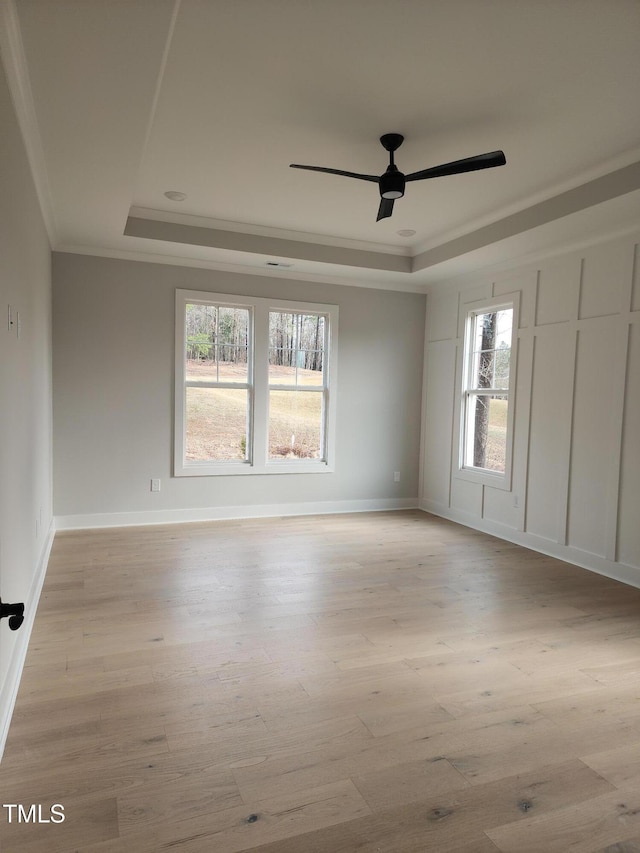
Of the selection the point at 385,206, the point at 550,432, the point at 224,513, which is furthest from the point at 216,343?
the point at 550,432

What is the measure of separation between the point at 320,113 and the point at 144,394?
3.16 metres

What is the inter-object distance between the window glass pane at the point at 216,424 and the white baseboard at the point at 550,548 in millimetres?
2355

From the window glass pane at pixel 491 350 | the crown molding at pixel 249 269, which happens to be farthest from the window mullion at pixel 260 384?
the window glass pane at pixel 491 350

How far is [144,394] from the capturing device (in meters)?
5.27

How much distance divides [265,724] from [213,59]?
2878mm

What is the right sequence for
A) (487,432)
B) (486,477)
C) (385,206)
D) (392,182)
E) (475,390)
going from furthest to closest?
1. (475,390)
2. (487,432)
3. (486,477)
4. (385,206)
5. (392,182)

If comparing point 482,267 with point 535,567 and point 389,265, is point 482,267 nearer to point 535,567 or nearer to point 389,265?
point 389,265

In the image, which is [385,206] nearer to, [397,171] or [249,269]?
[397,171]

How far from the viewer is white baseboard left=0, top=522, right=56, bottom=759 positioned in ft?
6.66

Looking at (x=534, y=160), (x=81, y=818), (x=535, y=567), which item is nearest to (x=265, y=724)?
(x=81, y=818)

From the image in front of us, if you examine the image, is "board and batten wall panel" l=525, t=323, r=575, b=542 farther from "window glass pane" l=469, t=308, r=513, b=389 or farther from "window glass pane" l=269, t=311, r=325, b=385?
"window glass pane" l=269, t=311, r=325, b=385

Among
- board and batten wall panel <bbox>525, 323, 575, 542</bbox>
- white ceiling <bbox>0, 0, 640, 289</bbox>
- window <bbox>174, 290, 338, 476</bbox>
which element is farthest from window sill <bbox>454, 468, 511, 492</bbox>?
white ceiling <bbox>0, 0, 640, 289</bbox>

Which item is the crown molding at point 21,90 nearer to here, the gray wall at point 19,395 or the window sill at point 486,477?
the gray wall at point 19,395

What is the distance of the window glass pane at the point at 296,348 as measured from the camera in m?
5.82
